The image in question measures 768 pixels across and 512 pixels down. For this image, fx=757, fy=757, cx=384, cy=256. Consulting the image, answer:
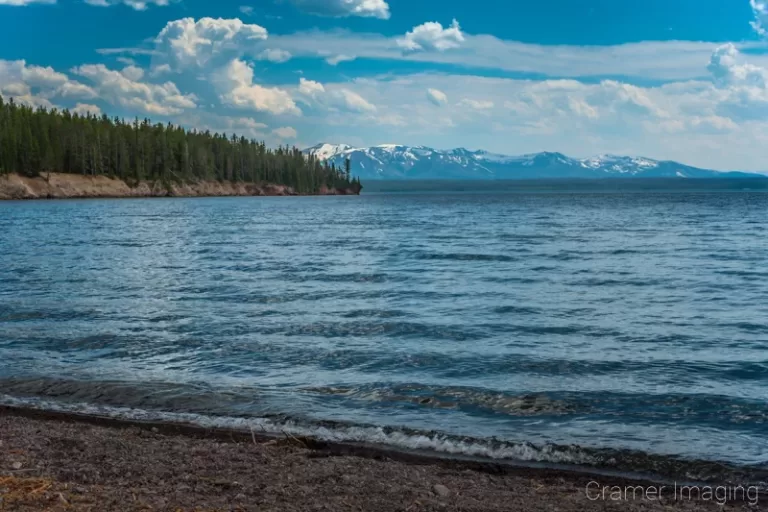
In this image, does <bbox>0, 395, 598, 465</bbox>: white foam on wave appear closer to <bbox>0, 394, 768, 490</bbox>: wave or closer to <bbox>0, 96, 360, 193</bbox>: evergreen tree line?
<bbox>0, 394, 768, 490</bbox>: wave

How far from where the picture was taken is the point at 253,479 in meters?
8.95

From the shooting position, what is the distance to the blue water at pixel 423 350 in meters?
12.4

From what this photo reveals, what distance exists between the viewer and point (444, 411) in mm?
13195

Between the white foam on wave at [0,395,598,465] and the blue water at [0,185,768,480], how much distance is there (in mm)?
48

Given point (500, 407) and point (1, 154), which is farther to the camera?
point (1, 154)

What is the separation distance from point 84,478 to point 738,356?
14076 mm

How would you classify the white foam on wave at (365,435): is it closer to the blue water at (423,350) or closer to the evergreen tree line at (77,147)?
the blue water at (423,350)

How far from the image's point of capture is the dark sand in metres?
8.00

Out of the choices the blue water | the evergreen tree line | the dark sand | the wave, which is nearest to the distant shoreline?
the evergreen tree line

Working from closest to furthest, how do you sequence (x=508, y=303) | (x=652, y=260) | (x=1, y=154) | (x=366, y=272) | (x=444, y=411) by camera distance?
(x=444, y=411)
(x=508, y=303)
(x=366, y=272)
(x=652, y=260)
(x=1, y=154)

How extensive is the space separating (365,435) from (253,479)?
321 centimetres

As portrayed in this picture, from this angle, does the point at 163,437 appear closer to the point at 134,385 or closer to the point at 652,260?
the point at 134,385

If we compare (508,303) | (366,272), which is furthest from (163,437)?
(366,272)

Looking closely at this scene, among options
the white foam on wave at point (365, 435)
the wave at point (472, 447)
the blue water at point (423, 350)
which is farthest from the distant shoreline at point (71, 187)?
the wave at point (472, 447)
